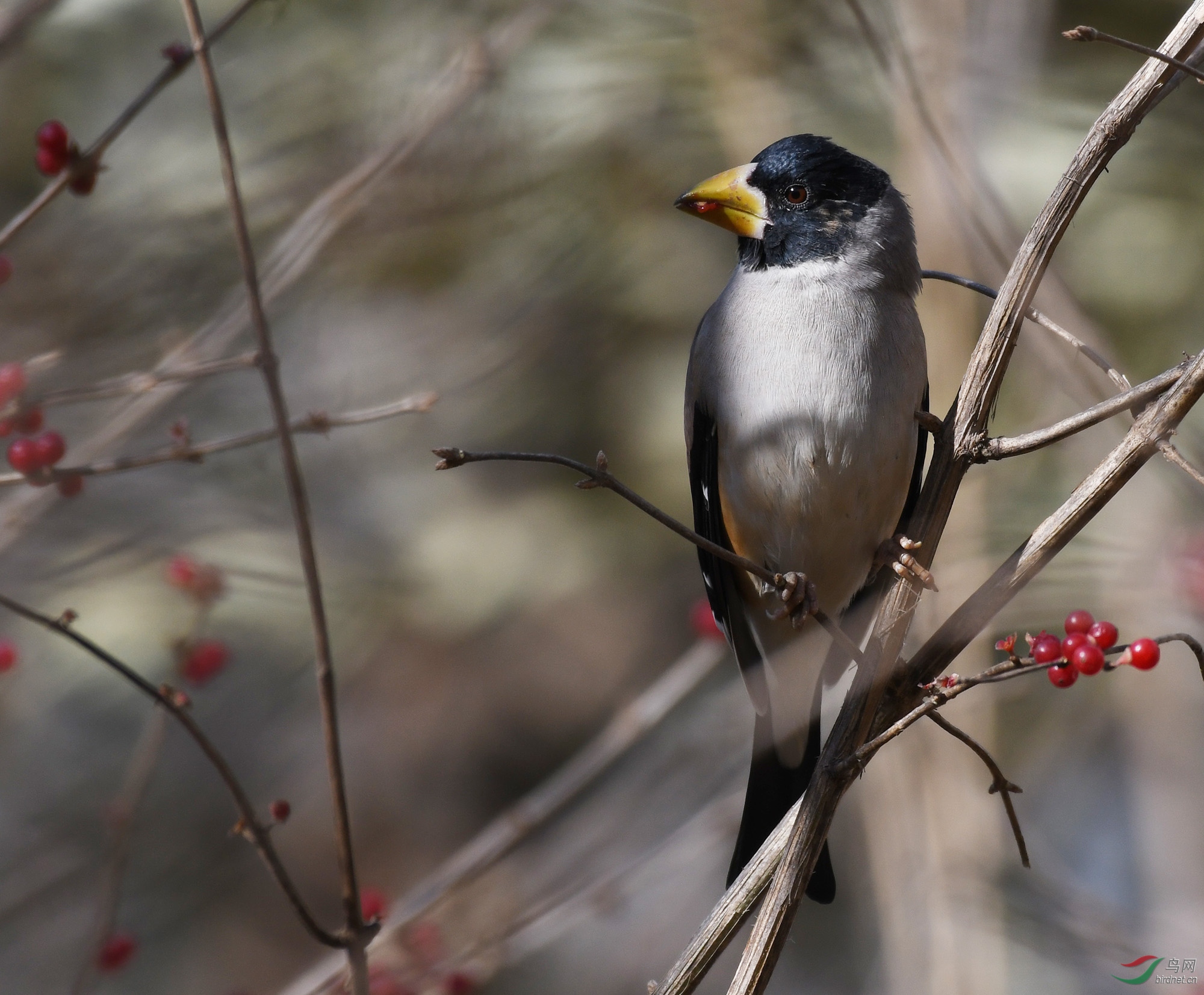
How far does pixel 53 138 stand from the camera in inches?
79.0

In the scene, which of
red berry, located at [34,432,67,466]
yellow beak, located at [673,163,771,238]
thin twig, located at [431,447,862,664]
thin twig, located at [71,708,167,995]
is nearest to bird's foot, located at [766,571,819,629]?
thin twig, located at [431,447,862,664]

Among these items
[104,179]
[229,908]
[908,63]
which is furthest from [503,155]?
[229,908]

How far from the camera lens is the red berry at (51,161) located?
2008mm

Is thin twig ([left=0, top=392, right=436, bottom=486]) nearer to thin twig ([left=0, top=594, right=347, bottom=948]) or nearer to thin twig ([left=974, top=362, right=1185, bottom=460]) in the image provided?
thin twig ([left=0, top=594, right=347, bottom=948])

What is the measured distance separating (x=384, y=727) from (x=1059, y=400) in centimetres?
334

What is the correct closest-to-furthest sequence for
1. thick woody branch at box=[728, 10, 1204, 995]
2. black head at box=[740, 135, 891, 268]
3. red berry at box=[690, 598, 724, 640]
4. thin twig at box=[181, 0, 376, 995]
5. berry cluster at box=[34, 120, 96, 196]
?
thin twig at box=[181, 0, 376, 995]
thick woody branch at box=[728, 10, 1204, 995]
berry cluster at box=[34, 120, 96, 196]
black head at box=[740, 135, 891, 268]
red berry at box=[690, 598, 724, 640]

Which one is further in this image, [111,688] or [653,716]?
[111,688]

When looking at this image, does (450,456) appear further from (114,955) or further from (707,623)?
(707,623)

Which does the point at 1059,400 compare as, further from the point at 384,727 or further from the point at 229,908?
the point at 229,908

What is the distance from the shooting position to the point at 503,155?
13.4 feet

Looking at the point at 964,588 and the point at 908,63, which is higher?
the point at 908,63

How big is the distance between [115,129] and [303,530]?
2.35ft

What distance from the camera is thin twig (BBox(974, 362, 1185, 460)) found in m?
1.75

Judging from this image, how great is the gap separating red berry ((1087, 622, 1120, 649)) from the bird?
640mm
